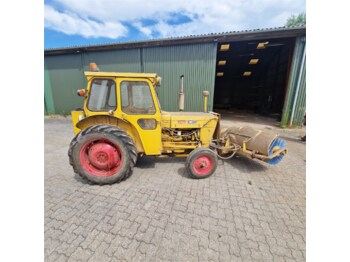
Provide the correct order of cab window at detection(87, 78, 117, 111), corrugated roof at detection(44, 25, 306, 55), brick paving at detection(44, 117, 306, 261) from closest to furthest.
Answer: brick paving at detection(44, 117, 306, 261)
cab window at detection(87, 78, 117, 111)
corrugated roof at detection(44, 25, 306, 55)

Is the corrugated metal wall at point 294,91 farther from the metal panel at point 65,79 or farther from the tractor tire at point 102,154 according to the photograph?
the metal panel at point 65,79

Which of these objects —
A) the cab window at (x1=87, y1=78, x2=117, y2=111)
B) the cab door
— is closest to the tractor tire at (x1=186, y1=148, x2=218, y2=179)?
the cab door

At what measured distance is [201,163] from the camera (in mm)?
2920

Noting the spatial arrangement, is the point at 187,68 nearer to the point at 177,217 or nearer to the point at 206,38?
the point at 206,38

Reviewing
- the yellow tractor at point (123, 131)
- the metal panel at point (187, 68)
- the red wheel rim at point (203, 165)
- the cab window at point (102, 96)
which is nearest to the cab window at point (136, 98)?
the yellow tractor at point (123, 131)

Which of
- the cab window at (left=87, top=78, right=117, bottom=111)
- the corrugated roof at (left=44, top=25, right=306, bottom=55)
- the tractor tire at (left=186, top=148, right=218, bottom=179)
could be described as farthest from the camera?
the corrugated roof at (left=44, top=25, right=306, bottom=55)

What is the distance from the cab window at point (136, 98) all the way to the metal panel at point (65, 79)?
27.7ft

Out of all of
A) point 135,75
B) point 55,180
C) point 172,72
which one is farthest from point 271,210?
point 172,72

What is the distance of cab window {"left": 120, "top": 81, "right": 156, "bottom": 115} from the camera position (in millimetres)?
2727

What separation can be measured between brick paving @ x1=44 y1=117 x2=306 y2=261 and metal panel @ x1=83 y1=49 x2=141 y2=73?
6.69 m

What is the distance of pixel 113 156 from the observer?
268cm

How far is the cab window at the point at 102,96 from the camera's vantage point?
2.71 meters

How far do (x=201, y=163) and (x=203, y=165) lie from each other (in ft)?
0.19

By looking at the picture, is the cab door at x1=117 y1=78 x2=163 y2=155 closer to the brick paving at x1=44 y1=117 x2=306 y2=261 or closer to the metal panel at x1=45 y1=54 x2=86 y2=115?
the brick paving at x1=44 y1=117 x2=306 y2=261
